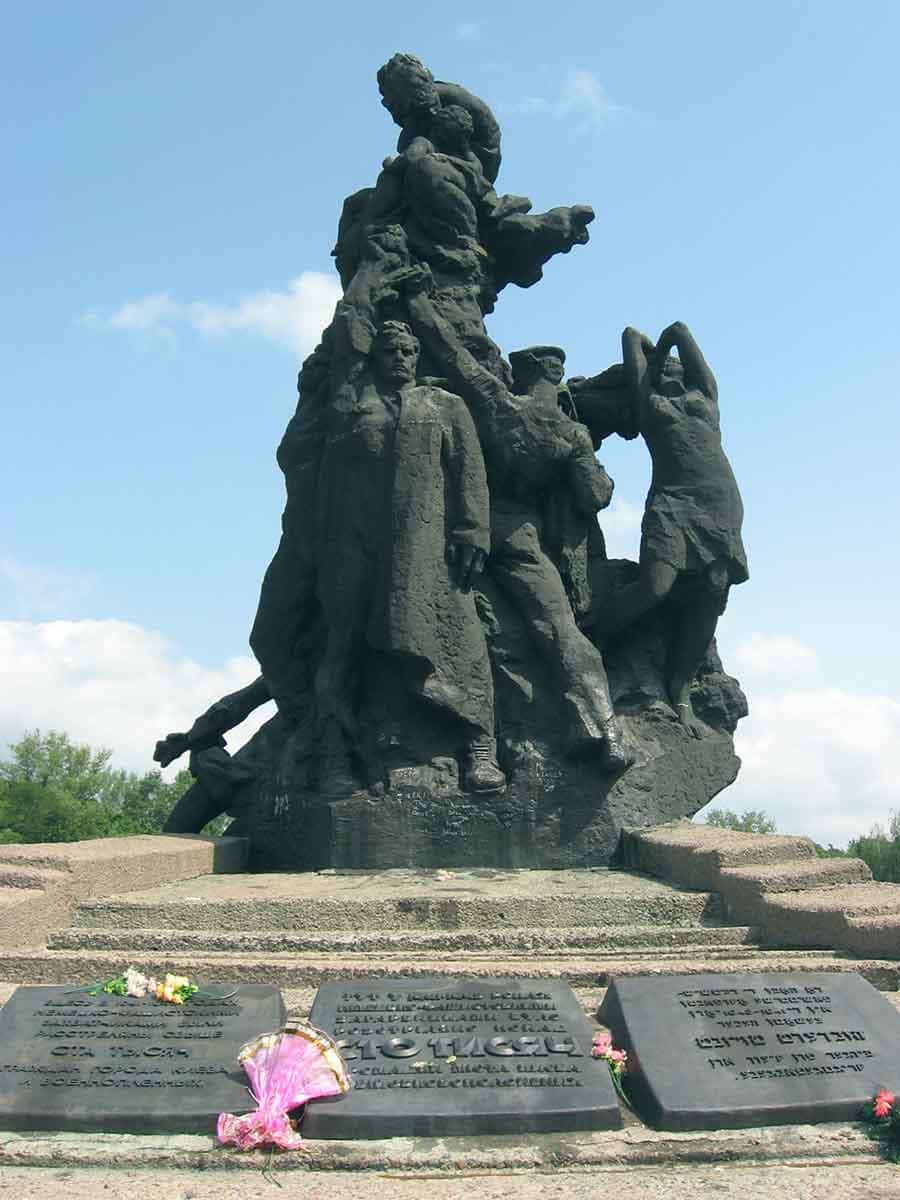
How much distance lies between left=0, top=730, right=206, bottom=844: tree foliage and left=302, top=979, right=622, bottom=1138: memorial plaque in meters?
19.0

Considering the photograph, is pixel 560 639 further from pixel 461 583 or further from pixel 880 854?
pixel 880 854

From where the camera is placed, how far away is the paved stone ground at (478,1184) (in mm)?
3000

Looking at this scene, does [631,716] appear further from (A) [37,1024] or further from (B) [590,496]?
(A) [37,1024]

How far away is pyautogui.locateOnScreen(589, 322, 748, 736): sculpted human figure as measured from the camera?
7594 mm

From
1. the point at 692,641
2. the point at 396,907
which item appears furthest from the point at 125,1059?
the point at 692,641

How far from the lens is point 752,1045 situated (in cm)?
368

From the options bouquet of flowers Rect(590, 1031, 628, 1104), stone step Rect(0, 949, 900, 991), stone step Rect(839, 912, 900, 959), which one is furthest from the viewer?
stone step Rect(839, 912, 900, 959)

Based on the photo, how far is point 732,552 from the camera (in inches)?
300

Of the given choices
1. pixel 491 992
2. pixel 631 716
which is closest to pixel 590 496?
pixel 631 716

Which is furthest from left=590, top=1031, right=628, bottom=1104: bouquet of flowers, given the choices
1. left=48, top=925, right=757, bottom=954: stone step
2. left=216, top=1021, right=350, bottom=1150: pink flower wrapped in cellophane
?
left=48, top=925, right=757, bottom=954: stone step

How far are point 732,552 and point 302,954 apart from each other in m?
4.17

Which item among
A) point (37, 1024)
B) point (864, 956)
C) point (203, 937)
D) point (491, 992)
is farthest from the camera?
point (203, 937)

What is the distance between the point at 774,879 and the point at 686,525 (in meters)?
3.05

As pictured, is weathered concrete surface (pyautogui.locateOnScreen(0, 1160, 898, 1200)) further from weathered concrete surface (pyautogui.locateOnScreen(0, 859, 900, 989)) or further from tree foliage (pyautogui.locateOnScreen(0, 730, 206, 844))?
tree foliage (pyautogui.locateOnScreen(0, 730, 206, 844))
